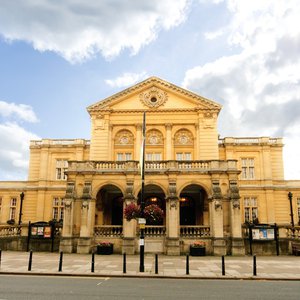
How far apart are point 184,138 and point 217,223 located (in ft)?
47.3

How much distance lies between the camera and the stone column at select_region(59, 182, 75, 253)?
995 inches

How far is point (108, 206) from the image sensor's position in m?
32.8

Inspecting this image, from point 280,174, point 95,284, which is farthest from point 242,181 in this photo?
point 95,284

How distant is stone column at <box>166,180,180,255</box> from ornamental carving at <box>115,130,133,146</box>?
1251cm

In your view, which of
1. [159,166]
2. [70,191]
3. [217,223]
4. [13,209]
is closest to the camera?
[217,223]

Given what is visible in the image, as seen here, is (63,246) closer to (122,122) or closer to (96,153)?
(96,153)

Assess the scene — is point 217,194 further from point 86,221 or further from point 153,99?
point 153,99

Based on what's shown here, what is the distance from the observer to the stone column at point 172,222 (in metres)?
24.3

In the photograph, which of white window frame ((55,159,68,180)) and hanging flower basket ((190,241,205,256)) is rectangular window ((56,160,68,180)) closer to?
white window frame ((55,159,68,180))

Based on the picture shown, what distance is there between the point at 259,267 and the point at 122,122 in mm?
24010

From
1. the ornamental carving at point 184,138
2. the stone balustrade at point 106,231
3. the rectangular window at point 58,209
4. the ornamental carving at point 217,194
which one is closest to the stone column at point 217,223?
the ornamental carving at point 217,194

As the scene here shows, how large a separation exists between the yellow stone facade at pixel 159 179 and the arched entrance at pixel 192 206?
0.35ft

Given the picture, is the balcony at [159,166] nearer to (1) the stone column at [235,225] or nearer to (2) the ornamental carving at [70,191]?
(2) the ornamental carving at [70,191]

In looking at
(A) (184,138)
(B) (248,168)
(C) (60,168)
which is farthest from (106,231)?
(B) (248,168)
